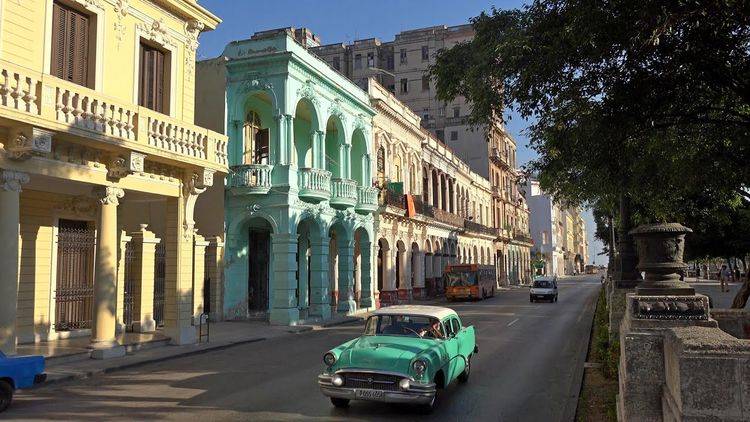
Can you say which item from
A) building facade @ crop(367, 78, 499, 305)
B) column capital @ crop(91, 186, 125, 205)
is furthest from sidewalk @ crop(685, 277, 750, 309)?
building facade @ crop(367, 78, 499, 305)

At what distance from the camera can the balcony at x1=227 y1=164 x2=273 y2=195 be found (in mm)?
23516

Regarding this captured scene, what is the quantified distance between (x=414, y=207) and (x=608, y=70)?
3085 cm

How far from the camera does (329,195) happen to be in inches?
1022

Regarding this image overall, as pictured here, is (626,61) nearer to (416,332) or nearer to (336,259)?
(416,332)

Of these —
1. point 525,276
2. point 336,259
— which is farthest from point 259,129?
point 525,276

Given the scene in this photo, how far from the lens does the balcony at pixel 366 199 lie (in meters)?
29.8

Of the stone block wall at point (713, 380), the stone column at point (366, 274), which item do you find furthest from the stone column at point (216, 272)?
the stone block wall at point (713, 380)

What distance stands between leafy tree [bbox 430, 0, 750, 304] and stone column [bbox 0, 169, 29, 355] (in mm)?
8995

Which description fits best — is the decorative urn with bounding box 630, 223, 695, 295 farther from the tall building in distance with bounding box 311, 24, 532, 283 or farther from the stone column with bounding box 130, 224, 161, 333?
the tall building in distance with bounding box 311, 24, 532, 283

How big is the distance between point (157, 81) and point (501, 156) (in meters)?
55.8

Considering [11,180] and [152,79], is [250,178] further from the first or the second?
[11,180]

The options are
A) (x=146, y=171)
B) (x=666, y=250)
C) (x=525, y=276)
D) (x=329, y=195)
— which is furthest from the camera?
(x=525, y=276)

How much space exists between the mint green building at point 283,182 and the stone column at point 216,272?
11.2 inches

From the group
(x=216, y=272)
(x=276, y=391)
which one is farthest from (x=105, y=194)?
(x=216, y=272)
